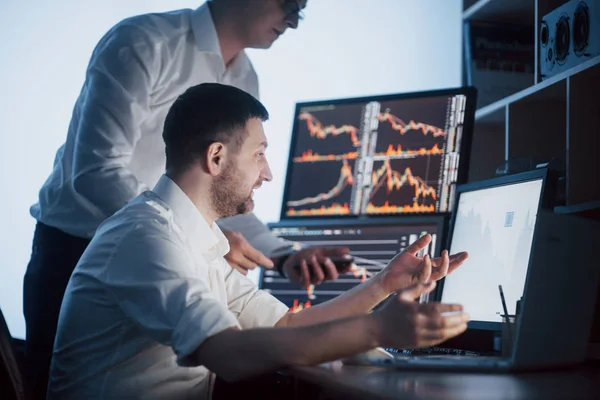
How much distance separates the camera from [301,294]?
2355 mm

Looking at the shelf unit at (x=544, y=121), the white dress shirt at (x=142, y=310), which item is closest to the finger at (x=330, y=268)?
the white dress shirt at (x=142, y=310)

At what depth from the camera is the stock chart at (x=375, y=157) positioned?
2.22 meters

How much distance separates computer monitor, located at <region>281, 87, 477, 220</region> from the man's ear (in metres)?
0.87

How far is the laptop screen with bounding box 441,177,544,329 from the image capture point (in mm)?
1562

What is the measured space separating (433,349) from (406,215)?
0.60 metres

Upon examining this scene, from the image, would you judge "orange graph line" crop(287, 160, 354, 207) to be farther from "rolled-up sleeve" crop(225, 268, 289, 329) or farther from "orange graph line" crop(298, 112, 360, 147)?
"rolled-up sleeve" crop(225, 268, 289, 329)

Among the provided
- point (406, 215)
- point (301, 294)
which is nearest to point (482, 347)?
point (406, 215)

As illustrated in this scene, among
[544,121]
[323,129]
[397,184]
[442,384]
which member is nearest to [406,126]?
[397,184]

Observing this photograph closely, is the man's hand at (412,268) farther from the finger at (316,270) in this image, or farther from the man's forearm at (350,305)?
the finger at (316,270)

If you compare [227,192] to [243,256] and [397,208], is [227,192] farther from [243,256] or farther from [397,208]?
[397,208]

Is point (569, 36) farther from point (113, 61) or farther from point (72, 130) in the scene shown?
point (72, 130)

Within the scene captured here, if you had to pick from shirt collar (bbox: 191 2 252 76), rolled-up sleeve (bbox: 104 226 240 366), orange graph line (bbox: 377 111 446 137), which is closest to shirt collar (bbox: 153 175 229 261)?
rolled-up sleeve (bbox: 104 226 240 366)

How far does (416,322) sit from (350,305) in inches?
22.1

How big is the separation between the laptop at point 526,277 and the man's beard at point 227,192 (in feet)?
1.46
